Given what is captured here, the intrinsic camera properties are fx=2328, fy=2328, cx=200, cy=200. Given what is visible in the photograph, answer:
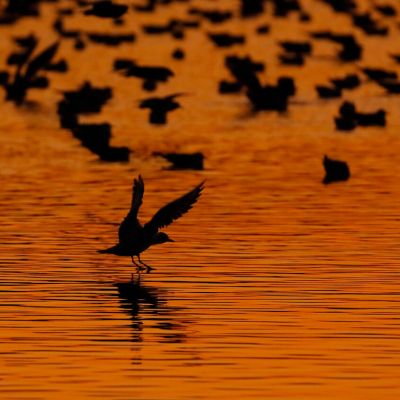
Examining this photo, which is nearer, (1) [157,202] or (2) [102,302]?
(2) [102,302]

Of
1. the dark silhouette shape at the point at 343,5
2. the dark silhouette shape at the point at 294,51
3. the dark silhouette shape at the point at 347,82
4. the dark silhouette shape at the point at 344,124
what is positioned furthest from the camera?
the dark silhouette shape at the point at 343,5

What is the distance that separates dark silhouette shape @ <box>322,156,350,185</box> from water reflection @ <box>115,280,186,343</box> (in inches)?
568

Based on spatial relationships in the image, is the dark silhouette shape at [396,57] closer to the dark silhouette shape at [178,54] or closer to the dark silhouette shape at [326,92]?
the dark silhouette shape at [178,54]

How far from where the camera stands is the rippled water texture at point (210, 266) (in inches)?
781

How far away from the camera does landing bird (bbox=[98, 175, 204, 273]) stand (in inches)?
1013

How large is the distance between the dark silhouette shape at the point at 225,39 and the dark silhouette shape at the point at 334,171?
43.7 m

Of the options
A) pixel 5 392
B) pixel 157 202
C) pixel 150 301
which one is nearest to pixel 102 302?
pixel 150 301

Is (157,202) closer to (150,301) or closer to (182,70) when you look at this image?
(150,301)

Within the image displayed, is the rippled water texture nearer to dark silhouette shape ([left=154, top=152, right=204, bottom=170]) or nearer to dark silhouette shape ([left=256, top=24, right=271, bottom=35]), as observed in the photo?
→ dark silhouette shape ([left=154, top=152, right=204, bottom=170])

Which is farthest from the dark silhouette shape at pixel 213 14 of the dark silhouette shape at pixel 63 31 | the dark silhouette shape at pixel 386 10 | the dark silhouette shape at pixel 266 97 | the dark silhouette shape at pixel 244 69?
the dark silhouette shape at pixel 266 97

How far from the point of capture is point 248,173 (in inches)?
1662

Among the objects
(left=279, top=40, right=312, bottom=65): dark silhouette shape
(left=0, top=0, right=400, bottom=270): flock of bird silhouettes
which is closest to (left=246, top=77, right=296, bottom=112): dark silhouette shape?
(left=0, top=0, right=400, bottom=270): flock of bird silhouettes

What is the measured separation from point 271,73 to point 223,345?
50403 millimetres

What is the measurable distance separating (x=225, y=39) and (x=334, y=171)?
4625 centimetres
